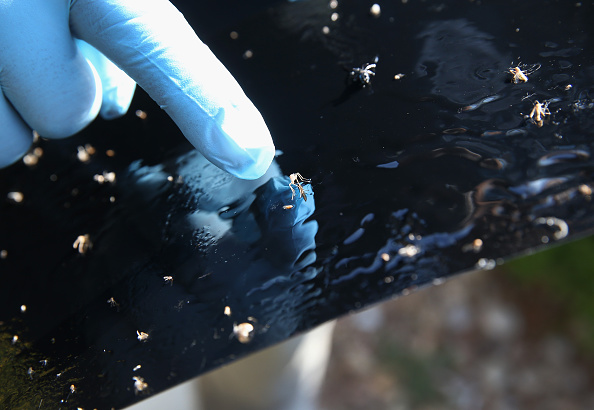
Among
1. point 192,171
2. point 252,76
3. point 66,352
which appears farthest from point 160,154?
point 66,352

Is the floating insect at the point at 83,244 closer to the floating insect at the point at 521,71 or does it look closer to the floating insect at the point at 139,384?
the floating insect at the point at 139,384

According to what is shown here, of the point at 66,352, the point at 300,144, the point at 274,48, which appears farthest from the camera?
the point at 274,48

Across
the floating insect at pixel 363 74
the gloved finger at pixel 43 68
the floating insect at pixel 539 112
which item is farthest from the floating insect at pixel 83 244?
the floating insect at pixel 539 112

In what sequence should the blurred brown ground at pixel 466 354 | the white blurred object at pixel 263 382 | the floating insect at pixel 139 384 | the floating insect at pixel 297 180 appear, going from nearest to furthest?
1. the floating insect at pixel 139 384
2. the floating insect at pixel 297 180
3. the white blurred object at pixel 263 382
4. the blurred brown ground at pixel 466 354

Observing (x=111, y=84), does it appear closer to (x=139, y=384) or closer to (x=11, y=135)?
(x=11, y=135)

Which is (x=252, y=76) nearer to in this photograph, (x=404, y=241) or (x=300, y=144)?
(x=300, y=144)

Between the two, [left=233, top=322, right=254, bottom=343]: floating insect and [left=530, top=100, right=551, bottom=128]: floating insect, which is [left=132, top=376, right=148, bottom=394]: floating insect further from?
[left=530, top=100, right=551, bottom=128]: floating insect
